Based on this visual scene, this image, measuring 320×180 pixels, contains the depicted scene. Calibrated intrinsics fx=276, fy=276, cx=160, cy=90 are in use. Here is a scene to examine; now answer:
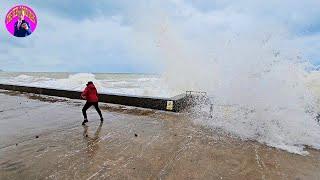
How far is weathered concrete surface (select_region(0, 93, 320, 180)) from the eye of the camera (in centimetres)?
431

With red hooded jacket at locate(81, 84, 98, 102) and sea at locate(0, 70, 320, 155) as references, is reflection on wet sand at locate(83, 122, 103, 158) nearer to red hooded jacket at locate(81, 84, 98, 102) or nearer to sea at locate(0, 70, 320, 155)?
red hooded jacket at locate(81, 84, 98, 102)

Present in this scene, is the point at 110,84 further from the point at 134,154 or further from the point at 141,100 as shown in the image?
the point at 134,154

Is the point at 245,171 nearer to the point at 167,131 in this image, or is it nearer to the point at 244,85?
the point at 167,131

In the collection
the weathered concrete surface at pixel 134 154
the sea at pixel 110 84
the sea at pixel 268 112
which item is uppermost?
the sea at pixel 110 84

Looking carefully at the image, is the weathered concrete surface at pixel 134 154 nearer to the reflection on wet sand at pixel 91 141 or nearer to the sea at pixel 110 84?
the reflection on wet sand at pixel 91 141

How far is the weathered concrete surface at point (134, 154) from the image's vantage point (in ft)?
14.1

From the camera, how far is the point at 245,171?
454cm

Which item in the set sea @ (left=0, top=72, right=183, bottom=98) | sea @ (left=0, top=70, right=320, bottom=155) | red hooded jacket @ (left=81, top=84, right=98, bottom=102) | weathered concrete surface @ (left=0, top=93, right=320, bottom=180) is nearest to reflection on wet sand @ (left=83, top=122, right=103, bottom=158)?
weathered concrete surface @ (left=0, top=93, right=320, bottom=180)

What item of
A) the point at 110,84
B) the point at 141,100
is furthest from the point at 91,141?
the point at 110,84

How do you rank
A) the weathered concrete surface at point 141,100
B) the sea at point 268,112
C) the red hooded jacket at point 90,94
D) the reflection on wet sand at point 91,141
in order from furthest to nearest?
the weathered concrete surface at point 141,100 < the red hooded jacket at point 90,94 < the sea at point 268,112 < the reflection on wet sand at point 91,141

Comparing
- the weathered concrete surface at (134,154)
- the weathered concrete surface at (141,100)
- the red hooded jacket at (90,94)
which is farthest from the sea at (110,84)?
the weathered concrete surface at (134,154)

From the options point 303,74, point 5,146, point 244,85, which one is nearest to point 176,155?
point 5,146

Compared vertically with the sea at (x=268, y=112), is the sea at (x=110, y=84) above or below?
above

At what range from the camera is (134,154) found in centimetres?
519
